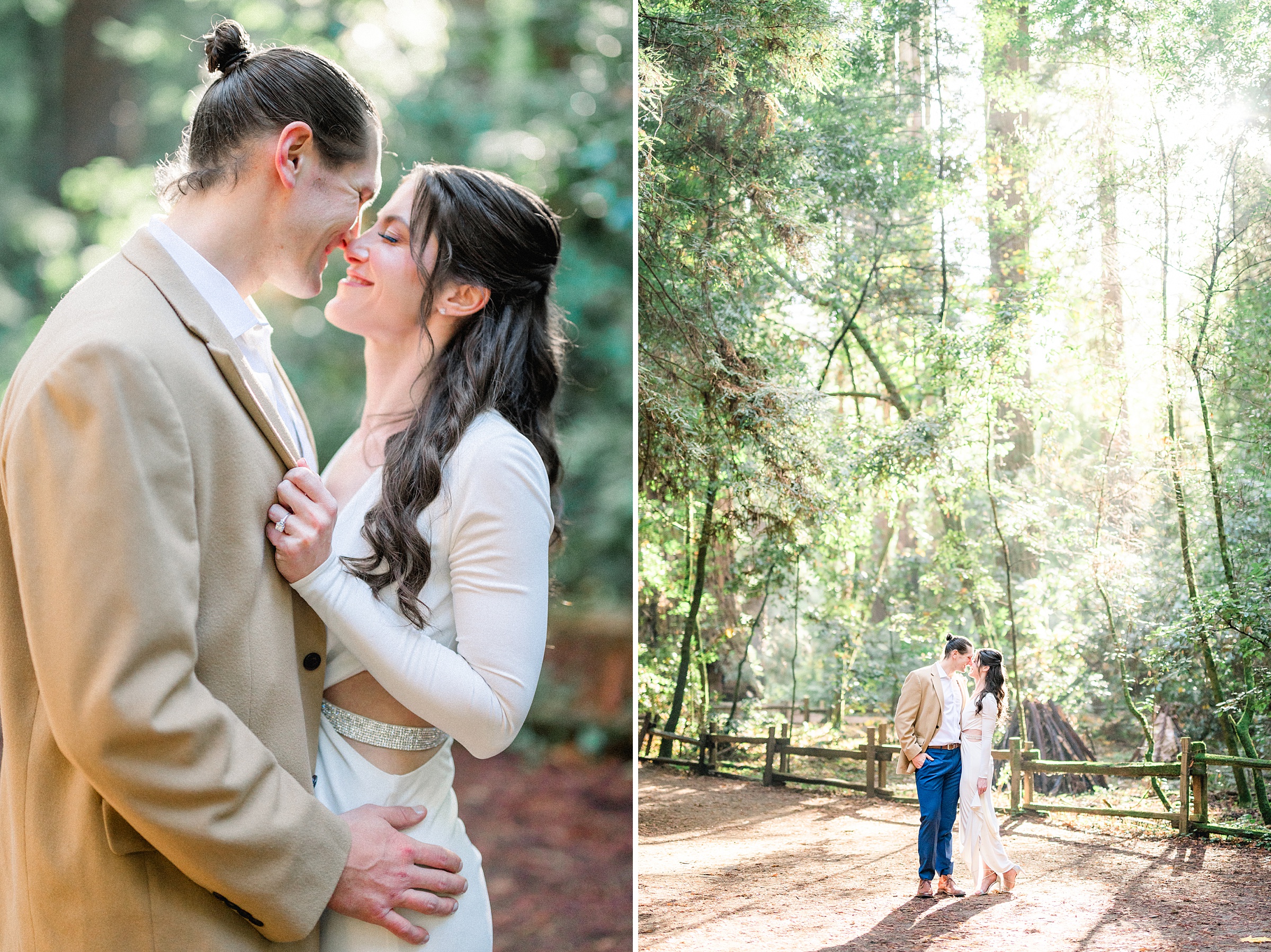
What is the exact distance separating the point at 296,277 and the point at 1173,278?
7.90 ft

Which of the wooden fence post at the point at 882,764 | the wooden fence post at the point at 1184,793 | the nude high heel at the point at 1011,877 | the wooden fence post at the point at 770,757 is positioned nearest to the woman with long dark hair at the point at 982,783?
the nude high heel at the point at 1011,877

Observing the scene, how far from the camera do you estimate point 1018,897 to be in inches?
105

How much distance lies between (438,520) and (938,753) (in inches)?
77.7

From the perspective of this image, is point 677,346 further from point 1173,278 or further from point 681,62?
point 1173,278

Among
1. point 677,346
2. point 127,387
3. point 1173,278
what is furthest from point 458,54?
point 127,387

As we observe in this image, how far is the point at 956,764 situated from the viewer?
2.73 m

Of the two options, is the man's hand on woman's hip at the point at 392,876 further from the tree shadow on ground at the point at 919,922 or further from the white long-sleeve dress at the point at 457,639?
the tree shadow on ground at the point at 919,922

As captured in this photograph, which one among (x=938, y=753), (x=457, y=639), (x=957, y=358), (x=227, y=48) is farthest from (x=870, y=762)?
(x=227, y=48)

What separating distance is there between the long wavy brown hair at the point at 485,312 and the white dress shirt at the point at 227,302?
186 millimetres

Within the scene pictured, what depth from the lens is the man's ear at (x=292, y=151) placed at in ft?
3.88

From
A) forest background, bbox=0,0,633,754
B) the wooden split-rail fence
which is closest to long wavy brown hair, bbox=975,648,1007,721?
the wooden split-rail fence

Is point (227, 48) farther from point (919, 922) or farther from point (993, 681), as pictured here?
point (919, 922)

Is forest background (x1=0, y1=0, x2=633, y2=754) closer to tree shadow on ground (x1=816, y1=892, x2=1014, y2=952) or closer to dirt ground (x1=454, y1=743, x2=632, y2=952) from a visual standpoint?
dirt ground (x1=454, y1=743, x2=632, y2=952)

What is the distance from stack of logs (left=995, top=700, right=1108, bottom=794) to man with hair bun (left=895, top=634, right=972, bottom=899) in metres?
0.14
